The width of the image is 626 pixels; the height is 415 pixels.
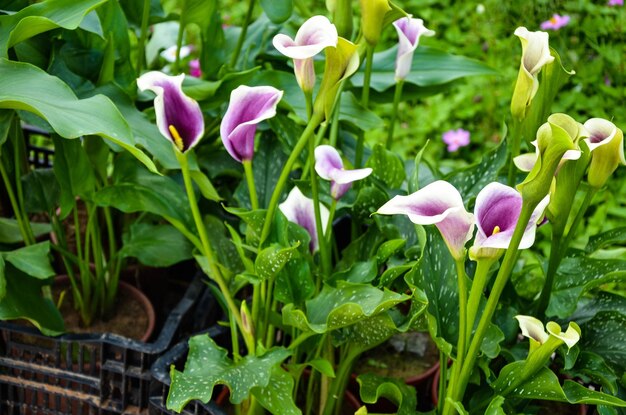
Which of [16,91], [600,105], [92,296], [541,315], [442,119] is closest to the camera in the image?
[16,91]

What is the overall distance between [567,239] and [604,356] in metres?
0.13

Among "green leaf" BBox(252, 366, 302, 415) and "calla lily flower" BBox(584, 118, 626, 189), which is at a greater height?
"calla lily flower" BBox(584, 118, 626, 189)

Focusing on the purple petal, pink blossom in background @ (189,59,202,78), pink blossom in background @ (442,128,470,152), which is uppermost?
the purple petal

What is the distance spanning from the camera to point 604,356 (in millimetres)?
863

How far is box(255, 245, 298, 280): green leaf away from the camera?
778 mm

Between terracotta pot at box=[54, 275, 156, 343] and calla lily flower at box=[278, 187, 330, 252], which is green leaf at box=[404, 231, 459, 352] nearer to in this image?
calla lily flower at box=[278, 187, 330, 252]

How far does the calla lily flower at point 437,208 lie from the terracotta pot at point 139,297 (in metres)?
0.61

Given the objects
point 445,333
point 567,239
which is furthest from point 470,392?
point 567,239

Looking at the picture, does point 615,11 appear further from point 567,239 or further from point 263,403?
point 263,403

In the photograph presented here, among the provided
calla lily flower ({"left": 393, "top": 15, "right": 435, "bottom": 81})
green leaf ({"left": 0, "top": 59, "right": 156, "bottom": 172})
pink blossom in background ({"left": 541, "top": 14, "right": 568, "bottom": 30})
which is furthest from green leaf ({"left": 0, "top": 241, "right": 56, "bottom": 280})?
pink blossom in background ({"left": 541, "top": 14, "right": 568, "bottom": 30})

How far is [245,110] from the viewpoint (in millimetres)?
766

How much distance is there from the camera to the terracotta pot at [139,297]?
1.14m

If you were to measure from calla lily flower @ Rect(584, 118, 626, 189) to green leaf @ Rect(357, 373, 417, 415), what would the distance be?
0.29 meters

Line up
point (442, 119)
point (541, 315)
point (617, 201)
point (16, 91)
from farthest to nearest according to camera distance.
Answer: point (442, 119), point (617, 201), point (541, 315), point (16, 91)
